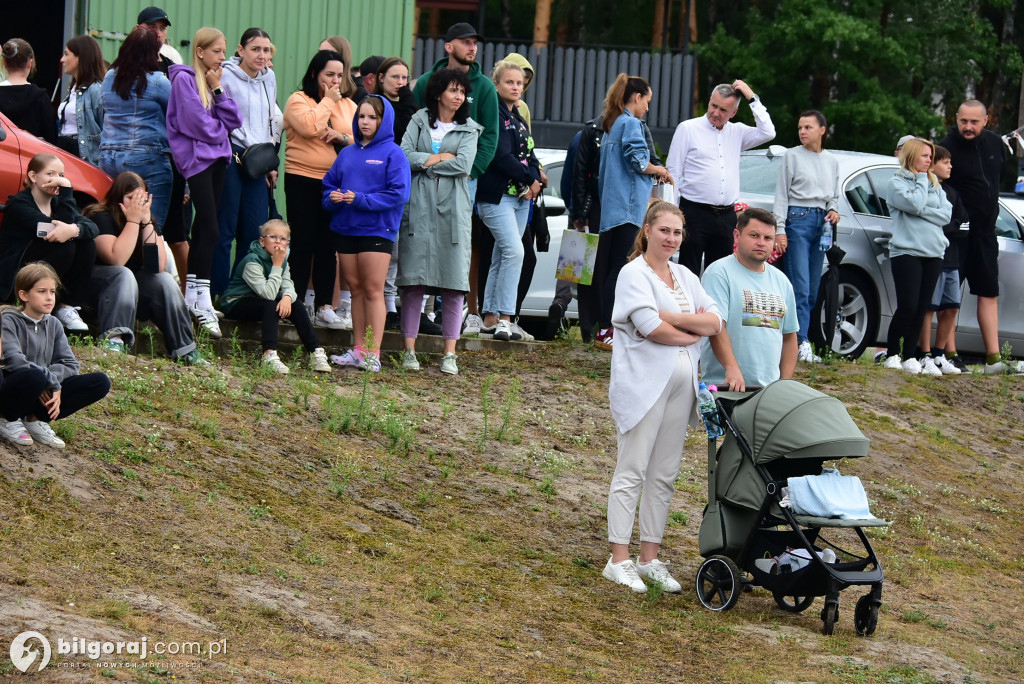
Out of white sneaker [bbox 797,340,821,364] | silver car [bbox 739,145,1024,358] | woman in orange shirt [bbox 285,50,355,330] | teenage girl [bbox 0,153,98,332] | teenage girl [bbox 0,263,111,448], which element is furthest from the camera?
silver car [bbox 739,145,1024,358]

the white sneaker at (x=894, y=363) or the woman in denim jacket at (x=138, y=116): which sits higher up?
the woman in denim jacket at (x=138, y=116)

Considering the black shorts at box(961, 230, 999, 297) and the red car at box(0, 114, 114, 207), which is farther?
the black shorts at box(961, 230, 999, 297)

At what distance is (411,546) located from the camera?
725 cm

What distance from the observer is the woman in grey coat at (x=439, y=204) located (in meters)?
10.3

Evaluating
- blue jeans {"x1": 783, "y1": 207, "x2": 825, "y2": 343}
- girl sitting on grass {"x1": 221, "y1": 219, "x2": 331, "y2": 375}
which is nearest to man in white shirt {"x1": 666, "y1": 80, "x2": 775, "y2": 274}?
blue jeans {"x1": 783, "y1": 207, "x2": 825, "y2": 343}

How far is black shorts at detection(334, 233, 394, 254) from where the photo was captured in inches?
393

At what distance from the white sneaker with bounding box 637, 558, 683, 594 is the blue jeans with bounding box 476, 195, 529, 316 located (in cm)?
410

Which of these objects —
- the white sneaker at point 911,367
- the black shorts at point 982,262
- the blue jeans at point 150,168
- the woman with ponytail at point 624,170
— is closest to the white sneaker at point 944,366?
the white sneaker at point 911,367

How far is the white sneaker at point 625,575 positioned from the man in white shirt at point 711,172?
4.44 metres

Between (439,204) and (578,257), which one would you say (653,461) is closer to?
(439,204)

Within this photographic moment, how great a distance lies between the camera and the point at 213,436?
8.00 m

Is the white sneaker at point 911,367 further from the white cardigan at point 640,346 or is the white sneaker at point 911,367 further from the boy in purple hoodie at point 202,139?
the boy in purple hoodie at point 202,139

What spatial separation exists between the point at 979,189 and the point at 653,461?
6.80 meters

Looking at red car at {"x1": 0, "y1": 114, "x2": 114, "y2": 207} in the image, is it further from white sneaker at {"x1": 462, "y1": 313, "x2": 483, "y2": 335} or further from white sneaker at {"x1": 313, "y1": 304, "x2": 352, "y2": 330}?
white sneaker at {"x1": 462, "y1": 313, "x2": 483, "y2": 335}
